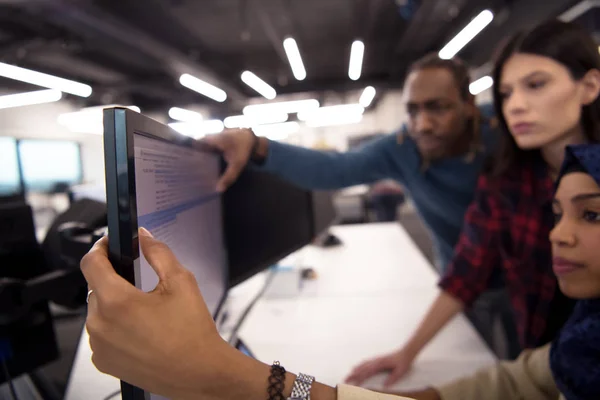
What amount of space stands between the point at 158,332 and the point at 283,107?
8114 mm

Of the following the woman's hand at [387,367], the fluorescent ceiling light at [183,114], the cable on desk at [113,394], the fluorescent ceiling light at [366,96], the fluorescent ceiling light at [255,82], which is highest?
the fluorescent ceiling light at [366,96]

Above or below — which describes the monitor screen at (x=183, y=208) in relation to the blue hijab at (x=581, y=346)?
above

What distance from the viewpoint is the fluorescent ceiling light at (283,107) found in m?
8.00

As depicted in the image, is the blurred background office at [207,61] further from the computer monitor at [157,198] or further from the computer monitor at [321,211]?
the computer monitor at [321,211]

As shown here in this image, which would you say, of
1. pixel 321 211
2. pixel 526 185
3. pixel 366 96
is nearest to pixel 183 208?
pixel 526 185

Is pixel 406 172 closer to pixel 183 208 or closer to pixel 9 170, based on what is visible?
pixel 183 208

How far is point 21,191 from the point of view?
720mm

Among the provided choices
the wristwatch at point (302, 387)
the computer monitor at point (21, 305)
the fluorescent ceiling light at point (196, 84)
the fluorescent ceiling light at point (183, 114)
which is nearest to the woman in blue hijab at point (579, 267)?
the wristwatch at point (302, 387)

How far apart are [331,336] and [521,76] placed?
778 mm

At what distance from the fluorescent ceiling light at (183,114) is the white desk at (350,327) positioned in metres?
7.61

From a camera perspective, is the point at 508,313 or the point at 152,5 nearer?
the point at 508,313

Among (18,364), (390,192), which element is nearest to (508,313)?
(18,364)

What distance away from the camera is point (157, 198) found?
0.39 meters

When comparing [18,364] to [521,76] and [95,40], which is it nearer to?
[521,76]
